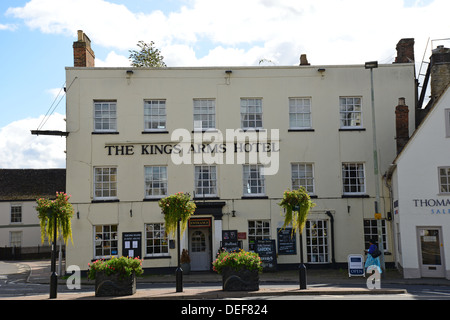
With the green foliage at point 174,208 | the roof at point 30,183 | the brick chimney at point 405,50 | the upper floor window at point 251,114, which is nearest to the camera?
the green foliage at point 174,208

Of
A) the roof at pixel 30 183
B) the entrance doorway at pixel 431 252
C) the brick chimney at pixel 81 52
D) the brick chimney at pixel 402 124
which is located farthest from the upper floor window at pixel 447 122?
the roof at pixel 30 183

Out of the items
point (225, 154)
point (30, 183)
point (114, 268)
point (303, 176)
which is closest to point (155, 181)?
point (225, 154)

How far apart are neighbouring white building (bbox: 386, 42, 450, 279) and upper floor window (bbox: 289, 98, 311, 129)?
540cm

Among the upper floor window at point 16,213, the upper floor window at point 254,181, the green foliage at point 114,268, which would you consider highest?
the upper floor window at point 254,181

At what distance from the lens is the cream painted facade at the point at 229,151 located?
24.8 meters

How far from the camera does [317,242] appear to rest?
25.2 m

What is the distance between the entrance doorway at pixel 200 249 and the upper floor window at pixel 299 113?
7.19 m

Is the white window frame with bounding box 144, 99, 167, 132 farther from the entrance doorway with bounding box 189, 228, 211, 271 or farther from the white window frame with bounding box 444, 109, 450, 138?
the white window frame with bounding box 444, 109, 450, 138

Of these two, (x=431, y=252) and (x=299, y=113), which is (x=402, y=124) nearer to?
(x=299, y=113)

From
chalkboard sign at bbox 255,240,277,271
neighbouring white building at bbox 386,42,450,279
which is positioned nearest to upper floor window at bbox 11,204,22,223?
chalkboard sign at bbox 255,240,277,271

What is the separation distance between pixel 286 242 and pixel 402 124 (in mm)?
8283

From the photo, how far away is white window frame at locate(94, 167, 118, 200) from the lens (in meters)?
25.0

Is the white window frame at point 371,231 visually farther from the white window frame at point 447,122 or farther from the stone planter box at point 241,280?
the stone planter box at point 241,280
